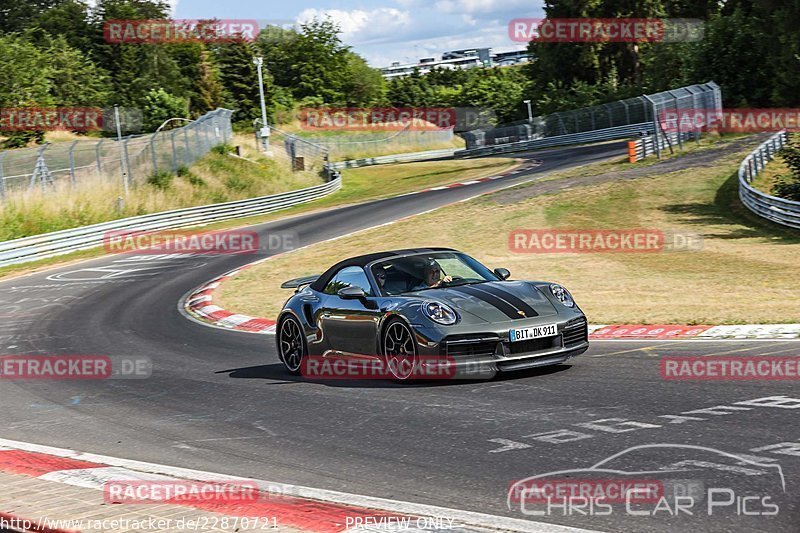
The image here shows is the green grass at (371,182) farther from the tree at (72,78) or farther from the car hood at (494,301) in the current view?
the tree at (72,78)

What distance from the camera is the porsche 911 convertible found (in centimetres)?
939

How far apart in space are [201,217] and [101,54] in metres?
59.6

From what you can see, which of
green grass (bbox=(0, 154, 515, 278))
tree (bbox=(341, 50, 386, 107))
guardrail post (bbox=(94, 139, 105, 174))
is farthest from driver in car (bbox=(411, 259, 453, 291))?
tree (bbox=(341, 50, 386, 107))

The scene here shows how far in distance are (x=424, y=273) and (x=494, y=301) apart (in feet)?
3.74

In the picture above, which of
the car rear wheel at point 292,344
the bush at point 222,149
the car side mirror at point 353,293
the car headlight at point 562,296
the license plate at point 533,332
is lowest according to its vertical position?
the car rear wheel at point 292,344

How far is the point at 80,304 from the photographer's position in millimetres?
21812

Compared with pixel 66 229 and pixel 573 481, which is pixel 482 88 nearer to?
pixel 66 229

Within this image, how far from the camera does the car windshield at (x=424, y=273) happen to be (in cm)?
1055

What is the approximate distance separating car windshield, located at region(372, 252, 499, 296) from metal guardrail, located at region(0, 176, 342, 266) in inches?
888

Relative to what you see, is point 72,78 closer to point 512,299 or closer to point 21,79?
point 21,79

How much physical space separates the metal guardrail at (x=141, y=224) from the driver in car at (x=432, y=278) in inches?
896

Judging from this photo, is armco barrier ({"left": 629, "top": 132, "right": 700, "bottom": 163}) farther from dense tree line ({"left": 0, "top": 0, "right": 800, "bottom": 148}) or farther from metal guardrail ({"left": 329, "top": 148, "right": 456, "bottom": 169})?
A: metal guardrail ({"left": 329, "top": 148, "right": 456, "bottom": 169})

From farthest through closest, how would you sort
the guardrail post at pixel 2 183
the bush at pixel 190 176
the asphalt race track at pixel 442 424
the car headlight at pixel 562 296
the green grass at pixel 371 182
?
the bush at pixel 190 176 → the guardrail post at pixel 2 183 → the green grass at pixel 371 182 → the car headlight at pixel 562 296 → the asphalt race track at pixel 442 424

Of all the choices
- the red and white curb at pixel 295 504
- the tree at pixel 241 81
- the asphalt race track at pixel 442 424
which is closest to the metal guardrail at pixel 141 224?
the asphalt race track at pixel 442 424
